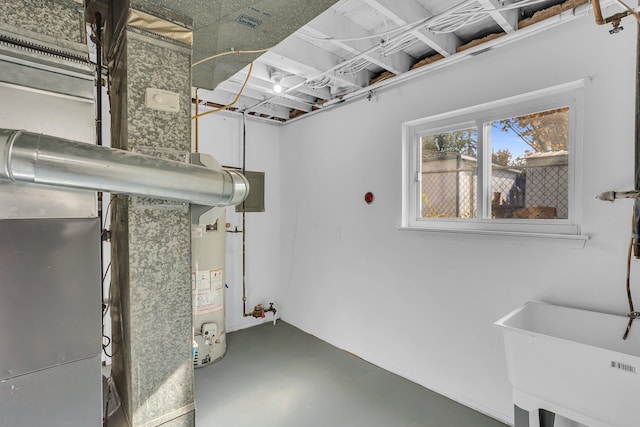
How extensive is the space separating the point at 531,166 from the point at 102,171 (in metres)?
2.22

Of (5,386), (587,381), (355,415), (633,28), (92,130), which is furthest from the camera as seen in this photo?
(355,415)

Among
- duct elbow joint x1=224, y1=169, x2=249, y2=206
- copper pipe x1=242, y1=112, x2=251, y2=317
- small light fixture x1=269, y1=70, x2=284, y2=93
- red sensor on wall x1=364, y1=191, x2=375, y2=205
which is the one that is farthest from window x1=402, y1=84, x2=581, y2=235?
copper pipe x1=242, y1=112, x2=251, y2=317

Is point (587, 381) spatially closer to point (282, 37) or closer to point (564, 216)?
point (564, 216)

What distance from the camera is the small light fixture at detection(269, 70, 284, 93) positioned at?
2492 mm

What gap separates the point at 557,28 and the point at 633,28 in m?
0.32

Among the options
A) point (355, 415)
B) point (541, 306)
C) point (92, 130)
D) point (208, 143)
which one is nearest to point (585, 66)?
point (541, 306)

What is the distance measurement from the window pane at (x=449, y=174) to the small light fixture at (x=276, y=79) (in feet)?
4.14

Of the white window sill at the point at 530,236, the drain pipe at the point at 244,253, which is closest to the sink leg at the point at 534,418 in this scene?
the white window sill at the point at 530,236

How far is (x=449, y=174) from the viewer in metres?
2.33

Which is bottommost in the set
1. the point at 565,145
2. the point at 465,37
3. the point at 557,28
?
the point at 565,145

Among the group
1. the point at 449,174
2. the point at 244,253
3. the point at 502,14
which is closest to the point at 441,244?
the point at 449,174

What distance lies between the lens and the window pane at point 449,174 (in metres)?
2.21

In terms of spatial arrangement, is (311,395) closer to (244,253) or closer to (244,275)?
(244,275)

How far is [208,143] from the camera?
10.5ft
